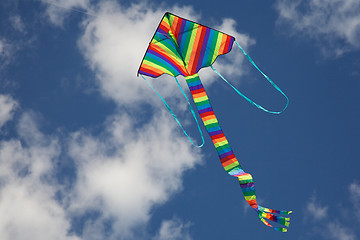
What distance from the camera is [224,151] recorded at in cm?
779

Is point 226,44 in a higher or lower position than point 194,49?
lower

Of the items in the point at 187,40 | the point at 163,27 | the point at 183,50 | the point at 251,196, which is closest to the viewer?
the point at 251,196

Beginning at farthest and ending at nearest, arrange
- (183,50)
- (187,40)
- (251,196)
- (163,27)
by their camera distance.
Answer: (183,50), (187,40), (163,27), (251,196)

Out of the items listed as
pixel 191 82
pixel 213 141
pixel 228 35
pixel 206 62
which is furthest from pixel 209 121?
pixel 228 35

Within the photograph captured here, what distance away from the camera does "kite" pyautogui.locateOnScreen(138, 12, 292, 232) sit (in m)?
7.87

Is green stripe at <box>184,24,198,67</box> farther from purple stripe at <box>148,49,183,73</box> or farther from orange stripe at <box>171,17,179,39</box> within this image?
orange stripe at <box>171,17,179,39</box>

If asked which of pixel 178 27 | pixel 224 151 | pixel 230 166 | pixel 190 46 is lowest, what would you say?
pixel 230 166

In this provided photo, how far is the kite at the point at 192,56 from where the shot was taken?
7867mm

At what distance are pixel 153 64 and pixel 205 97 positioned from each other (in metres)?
1.63

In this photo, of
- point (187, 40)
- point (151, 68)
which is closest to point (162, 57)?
point (151, 68)

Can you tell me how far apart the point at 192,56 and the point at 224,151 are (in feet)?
8.38

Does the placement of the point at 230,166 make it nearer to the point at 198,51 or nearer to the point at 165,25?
the point at 198,51

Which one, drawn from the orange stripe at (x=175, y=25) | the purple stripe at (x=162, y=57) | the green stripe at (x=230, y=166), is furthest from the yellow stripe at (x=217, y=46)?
the green stripe at (x=230, y=166)

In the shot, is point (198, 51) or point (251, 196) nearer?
point (251, 196)
